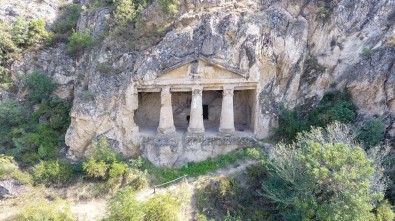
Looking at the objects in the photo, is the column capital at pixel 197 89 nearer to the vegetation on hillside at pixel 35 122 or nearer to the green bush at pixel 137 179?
the green bush at pixel 137 179

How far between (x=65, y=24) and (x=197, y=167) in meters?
12.9

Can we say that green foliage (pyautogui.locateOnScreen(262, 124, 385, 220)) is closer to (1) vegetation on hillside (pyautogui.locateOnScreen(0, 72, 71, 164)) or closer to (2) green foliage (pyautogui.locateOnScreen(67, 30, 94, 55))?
(1) vegetation on hillside (pyautogui.locateOnScreen(0, 72, 71, 164))

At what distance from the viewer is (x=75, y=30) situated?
65.2 ft

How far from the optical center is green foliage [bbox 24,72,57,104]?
1758 cm

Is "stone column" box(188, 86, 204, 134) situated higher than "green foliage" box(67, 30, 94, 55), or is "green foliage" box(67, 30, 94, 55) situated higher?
"green foliage" box(67, 30, 94, 55)

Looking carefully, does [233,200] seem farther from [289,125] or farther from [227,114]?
[289,125]

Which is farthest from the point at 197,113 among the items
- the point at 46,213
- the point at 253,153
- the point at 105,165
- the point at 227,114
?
the point at 46,213

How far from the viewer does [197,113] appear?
15750mm

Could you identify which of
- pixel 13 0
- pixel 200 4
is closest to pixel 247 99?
pixel 200 4

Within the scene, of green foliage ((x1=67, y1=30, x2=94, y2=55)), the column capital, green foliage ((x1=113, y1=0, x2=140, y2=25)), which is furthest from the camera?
green foliage ((x1=67, y1=30, x2=94, y2=55))

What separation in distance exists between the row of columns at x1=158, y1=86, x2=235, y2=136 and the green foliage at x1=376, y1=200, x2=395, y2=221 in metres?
7.09

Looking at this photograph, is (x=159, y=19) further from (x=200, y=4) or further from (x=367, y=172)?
(x=367, y=172)

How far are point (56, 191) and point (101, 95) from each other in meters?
4.89

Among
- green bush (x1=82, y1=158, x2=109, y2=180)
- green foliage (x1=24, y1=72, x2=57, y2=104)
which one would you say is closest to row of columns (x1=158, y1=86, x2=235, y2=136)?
green bush (x1=82, y1=158, x2=109, y2=180)
